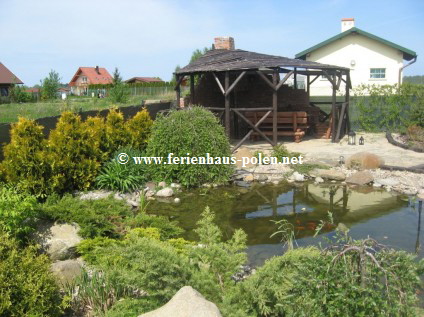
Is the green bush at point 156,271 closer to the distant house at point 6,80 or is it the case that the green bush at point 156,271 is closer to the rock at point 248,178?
the rock at point 248,178

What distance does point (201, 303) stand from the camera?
2766 mm

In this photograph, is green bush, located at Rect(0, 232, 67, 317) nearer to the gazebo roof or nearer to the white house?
the gazebo roof

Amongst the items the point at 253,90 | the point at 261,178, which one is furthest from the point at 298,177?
the point at 253,90

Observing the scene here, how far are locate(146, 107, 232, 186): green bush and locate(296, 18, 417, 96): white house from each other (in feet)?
52.8

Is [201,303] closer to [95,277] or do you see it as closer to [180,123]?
[95,277]

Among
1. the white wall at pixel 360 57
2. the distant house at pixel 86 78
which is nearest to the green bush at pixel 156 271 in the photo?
A: the white wall at pixel 360 57

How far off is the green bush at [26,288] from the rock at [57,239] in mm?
1436

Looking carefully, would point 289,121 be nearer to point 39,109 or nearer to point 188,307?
point 188,307

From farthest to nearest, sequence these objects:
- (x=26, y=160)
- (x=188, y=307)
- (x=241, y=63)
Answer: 1. (x=241, y=63)
2. (x=26, y=160)
3. (x=188, y=307)

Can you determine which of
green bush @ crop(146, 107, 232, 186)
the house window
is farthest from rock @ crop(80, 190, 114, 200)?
the house window

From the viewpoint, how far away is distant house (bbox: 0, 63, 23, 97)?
45.6m

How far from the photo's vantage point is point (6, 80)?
151 ft

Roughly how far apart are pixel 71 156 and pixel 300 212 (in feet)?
15.6

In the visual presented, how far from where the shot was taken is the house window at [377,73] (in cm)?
2453
